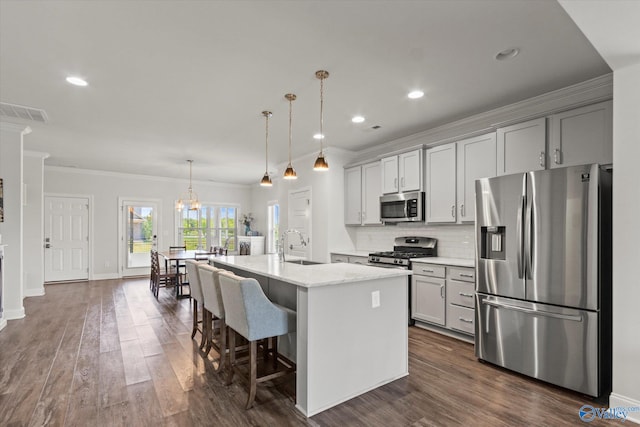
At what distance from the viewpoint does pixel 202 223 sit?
31.2ft

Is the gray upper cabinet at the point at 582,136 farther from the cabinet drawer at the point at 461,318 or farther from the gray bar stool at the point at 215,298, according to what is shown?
the gray bar stool at the point at 215,298

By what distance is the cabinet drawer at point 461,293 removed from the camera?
3.64m

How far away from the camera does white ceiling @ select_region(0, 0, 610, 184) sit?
2.15 m

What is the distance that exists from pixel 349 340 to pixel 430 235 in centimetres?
274

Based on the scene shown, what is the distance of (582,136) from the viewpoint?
308 centimetres

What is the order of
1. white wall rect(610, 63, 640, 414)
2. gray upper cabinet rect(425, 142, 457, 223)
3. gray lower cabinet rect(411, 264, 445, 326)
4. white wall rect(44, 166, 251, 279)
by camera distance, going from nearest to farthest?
1. white wall rect(610, 63, 640, 414)
2. gray lower cabinet rect(411, 264, 445, 326)
3. gray upper cabinet rect(425, 142, 457, 223)
4. white wall rect(44, 166, 251, 279)

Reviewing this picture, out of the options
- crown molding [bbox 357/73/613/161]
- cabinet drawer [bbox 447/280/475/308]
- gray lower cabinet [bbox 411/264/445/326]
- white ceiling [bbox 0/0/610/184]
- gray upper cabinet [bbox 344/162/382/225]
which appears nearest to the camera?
white ceiling [bbox 0/0/610/184]

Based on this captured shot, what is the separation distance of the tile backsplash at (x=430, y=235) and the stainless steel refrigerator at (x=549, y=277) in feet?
3.87

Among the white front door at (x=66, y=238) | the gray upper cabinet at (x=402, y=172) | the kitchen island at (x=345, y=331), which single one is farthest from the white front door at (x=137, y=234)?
the kitchen island at (x=345, y=331)

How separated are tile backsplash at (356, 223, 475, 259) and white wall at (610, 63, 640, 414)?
75.8 inches

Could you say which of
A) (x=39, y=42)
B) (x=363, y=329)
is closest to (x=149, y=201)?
(x=39, y=42)

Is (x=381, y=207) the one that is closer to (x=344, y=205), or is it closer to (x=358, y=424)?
(x=344, y=205)

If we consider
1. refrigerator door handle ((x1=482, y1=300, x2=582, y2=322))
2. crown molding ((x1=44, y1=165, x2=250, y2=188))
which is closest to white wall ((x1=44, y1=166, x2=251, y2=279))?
crown molding ((x1=44, y1=165, x2=250, y2=188))

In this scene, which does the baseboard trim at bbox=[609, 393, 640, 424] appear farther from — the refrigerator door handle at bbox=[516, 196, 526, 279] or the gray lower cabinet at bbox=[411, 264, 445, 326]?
the gray lower cabinet at bbox=[411, 264, 445, 326]
